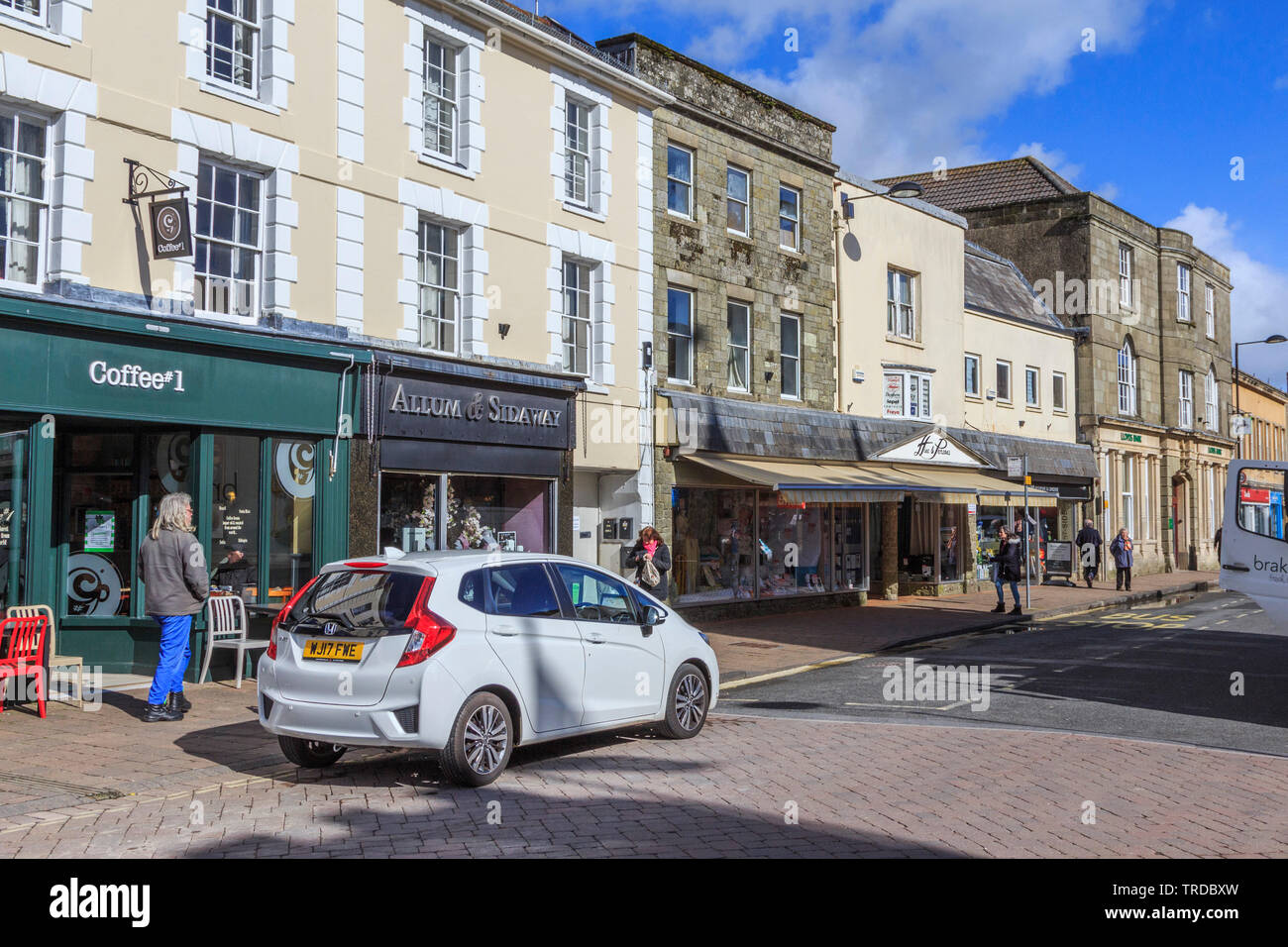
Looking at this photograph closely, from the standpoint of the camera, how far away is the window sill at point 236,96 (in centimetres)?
1367

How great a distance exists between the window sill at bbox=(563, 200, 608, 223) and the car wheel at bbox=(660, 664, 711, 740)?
10538mm

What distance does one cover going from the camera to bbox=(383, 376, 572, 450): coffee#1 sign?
619 inches

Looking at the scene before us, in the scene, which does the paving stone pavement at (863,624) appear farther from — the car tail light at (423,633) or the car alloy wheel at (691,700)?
the car tail light at (423,633)

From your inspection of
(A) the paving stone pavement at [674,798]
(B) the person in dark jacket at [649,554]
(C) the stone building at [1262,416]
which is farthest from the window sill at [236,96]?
(C) the stone building at [1262,416]

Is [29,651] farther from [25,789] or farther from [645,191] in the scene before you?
[645,191]

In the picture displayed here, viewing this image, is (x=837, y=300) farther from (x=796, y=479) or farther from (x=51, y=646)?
(x=51, y=646)

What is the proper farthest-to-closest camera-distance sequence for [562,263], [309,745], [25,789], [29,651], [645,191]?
[645,191], [562,263], [29,651], [309,745], [25,789]

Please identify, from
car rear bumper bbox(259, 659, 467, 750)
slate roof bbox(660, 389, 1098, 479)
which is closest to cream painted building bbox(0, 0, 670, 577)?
slate roof bbox(660, 389, 1098, 479)

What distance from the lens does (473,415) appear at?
1689 centimetres

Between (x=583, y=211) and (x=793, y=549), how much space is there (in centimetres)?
847

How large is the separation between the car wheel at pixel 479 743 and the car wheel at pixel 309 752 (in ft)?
3.73
